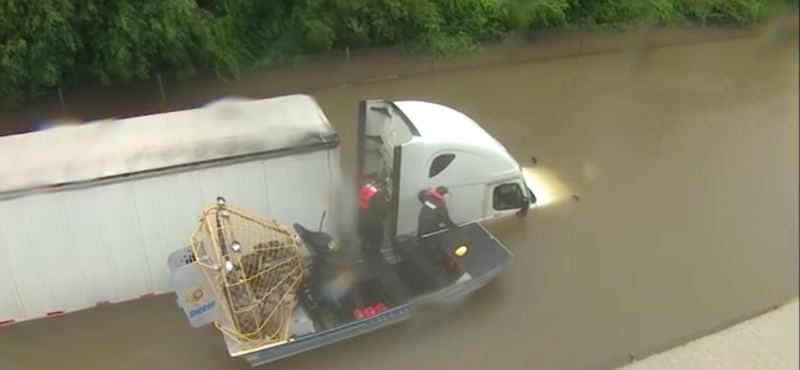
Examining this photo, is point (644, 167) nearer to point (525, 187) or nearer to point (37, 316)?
point (525, 187)

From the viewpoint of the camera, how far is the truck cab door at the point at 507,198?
2111 mm

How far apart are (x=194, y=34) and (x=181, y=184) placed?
1101 millimetres

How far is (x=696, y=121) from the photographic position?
7.20 ft

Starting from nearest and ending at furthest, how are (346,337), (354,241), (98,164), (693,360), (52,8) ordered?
(693,360)
(346,337)
(98,164)
(354,241)
(52,8)

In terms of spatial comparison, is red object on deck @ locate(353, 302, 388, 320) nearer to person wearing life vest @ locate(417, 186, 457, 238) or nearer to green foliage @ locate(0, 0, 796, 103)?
person wearing life vest @ locate(417, 186, 457, 238)

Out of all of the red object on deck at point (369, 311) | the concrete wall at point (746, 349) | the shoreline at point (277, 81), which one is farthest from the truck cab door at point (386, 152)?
the concrete wall at point (746, 349)

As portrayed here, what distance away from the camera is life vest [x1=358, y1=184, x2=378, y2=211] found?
1.96 meters

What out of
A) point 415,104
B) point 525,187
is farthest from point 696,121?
point 415,104

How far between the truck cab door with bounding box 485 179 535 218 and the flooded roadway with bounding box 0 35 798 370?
0.13ft

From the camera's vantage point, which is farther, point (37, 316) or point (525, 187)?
point (525, 187)

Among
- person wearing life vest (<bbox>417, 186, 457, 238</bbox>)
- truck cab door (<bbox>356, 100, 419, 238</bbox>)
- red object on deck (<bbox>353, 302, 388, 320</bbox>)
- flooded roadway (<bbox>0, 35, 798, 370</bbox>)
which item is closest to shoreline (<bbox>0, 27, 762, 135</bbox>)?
flooded roadway (<bbox>0, 35, 798, 370</bbox>)

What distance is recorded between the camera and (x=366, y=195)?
6.44ft

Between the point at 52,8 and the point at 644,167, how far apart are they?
2.24 m

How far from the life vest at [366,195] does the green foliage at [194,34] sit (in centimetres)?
77
